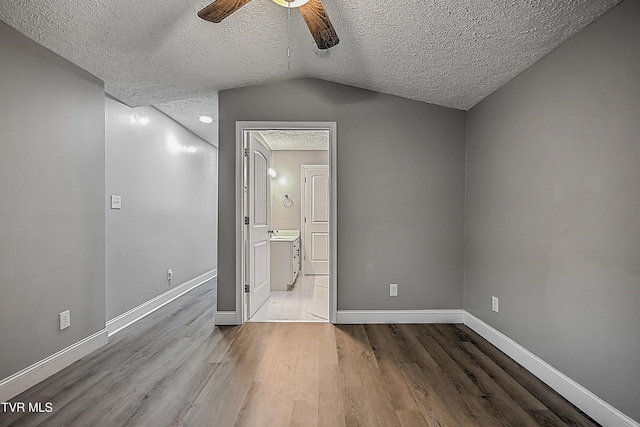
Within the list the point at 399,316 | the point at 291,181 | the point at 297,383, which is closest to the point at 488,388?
the point at 297,383

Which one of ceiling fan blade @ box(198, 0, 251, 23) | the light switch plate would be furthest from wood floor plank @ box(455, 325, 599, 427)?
the light switch plate

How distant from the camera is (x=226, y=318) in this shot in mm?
3506

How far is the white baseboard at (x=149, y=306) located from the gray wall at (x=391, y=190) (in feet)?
6.83

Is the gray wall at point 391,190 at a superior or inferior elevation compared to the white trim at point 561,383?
superior

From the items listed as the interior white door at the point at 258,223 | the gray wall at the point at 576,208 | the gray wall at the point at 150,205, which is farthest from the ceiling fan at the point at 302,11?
the gray wall at the point at 150,205

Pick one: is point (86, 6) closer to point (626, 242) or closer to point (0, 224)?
point (0, 224)

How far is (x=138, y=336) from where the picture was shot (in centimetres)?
320

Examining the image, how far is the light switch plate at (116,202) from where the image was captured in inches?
131

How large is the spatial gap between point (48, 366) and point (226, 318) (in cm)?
143

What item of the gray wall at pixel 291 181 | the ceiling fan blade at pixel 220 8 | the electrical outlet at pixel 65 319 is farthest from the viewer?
the gray wall at pixel 291 181

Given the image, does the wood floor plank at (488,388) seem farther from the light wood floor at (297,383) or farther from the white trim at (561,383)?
the white trim at (561,383)

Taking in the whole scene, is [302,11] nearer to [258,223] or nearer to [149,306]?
[258,223]

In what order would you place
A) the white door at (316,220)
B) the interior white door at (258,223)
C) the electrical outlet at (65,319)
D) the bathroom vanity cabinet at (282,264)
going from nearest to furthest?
the electrical outlet at (65,319), the interior white door at (258,223), the bathroom vanity cabinet at (282,264), the white door at (316,220)

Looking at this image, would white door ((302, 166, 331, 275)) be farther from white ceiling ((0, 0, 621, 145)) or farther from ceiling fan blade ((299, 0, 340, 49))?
ceiling fan blade ((299, 0, 340, 49))
